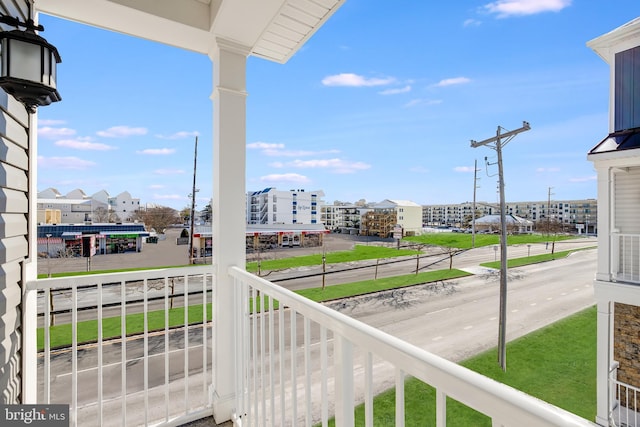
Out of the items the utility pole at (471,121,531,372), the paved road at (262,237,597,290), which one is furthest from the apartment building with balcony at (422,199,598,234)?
the paved road at (262,237,597,290)

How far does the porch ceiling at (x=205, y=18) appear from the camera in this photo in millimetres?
1494

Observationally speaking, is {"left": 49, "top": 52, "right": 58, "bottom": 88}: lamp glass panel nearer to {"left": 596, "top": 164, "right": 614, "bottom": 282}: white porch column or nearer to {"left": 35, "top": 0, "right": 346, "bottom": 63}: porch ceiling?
{"left": 35, "top": 0, "right": 346, "bottom": 63}: porch ceiling

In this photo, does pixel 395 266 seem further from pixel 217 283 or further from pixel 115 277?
pixel 115 277

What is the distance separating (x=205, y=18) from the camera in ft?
5.61

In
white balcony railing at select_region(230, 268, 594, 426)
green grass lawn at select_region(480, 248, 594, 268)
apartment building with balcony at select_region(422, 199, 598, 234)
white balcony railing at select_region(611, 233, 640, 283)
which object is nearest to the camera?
white balcony railing at select_region(230, 268, 594, 426)

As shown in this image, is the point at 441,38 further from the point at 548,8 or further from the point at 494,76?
the point at 548,8

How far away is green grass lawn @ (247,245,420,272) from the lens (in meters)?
2.71

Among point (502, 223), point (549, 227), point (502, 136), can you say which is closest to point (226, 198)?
point (502, 136)

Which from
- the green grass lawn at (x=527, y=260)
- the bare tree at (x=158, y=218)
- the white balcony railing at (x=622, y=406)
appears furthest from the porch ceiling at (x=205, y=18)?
the green grass lawn at (x=527, y=260)

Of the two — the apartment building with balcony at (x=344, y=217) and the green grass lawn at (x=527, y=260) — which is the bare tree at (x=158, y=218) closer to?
the apartment building with balcony at (x=344, y=217)

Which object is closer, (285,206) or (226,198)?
(226,198)

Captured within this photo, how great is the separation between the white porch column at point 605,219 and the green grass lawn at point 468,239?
0.48 meters

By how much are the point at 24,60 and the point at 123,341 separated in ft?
4.39

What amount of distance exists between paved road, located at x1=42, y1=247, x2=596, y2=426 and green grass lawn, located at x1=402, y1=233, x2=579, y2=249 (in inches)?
6.6
